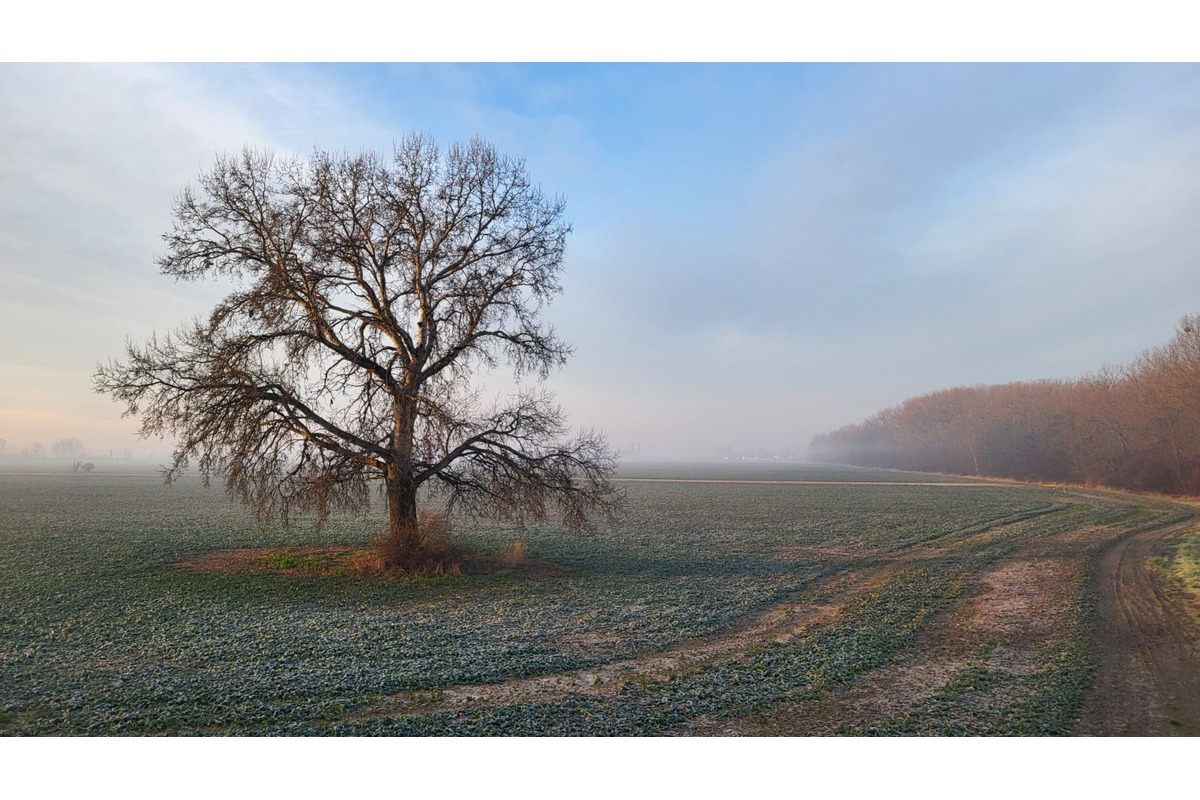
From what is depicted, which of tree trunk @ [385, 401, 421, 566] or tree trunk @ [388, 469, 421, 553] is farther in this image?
tree trunk @ [388, 469, 421, 553]

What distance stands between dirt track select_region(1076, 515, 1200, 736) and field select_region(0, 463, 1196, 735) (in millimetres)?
122

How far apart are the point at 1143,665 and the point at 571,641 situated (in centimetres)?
959

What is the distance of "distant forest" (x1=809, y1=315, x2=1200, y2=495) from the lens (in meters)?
55.2

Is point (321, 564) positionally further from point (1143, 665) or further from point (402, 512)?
point (1143, 665)

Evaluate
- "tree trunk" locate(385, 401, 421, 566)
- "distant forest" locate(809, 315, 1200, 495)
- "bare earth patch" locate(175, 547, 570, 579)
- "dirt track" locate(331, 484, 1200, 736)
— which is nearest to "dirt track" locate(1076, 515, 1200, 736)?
"dirt track" locate(331, 484, 1200, 736)

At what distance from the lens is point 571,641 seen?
11.9 meters

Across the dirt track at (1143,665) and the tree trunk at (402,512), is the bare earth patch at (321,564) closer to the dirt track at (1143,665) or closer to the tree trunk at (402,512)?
the tree trunk at (402,512)

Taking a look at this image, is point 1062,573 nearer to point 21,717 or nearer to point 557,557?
point 557,557

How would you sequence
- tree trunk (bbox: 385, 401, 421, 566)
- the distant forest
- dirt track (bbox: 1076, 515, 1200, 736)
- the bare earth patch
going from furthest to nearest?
the distant forest
the bare earth patch
tree trunk (bbox: 385, 401, 421, 566)
dirt track (bbox: 1076, 515, 1200, 736)

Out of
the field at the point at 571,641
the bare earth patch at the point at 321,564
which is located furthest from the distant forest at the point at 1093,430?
the bare earth patch at the point at 321,564

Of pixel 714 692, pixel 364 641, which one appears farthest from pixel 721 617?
pixel 364 641

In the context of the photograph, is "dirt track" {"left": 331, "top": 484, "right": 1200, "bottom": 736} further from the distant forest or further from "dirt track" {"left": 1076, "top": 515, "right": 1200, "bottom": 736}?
the distant forest

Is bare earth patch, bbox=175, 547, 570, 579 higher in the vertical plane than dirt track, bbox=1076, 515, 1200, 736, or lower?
higher

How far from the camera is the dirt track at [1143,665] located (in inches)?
308
